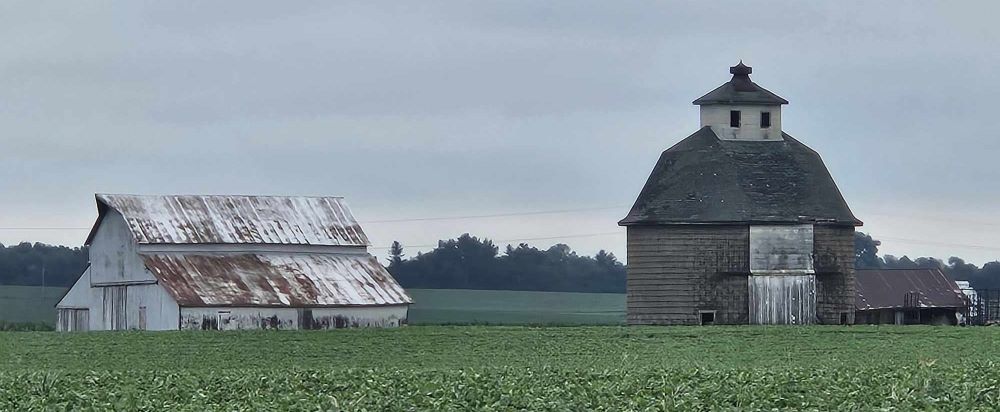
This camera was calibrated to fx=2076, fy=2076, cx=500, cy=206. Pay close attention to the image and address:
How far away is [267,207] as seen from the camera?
61.0 metres

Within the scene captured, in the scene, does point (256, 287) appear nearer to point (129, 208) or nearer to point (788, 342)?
point (129, 208)

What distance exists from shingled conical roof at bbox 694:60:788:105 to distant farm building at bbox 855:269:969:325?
14560 mm

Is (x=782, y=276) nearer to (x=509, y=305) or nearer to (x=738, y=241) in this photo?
(x=738, y=241)

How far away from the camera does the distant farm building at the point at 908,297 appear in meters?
73.9

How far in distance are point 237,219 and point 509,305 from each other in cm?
4106

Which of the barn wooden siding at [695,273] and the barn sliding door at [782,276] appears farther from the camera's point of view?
the barn sliding door at [782,276]

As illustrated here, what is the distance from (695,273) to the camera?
182ft

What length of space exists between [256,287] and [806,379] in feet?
107

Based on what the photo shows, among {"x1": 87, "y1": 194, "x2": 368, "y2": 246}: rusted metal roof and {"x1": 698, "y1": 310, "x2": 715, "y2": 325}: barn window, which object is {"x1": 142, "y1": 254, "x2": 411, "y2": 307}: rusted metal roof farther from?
{"x1": 698, "y1": 310, "x2": 715, "y2": 325}: barn window

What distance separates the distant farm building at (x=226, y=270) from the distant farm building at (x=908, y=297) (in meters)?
20.3

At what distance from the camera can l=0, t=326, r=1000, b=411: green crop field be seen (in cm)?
2270

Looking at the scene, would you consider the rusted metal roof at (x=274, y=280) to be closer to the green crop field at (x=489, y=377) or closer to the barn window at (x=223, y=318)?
the barn window at (x=223, y=318)

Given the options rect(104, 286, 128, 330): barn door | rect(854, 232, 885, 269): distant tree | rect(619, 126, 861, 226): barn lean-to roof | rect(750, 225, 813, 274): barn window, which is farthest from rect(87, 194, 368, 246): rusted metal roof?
rect(854, 232, 885, 269): distant tree

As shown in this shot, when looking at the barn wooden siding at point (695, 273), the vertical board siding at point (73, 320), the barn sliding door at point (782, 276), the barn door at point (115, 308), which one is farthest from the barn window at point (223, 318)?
the barn sliding door at point (782, 276)
